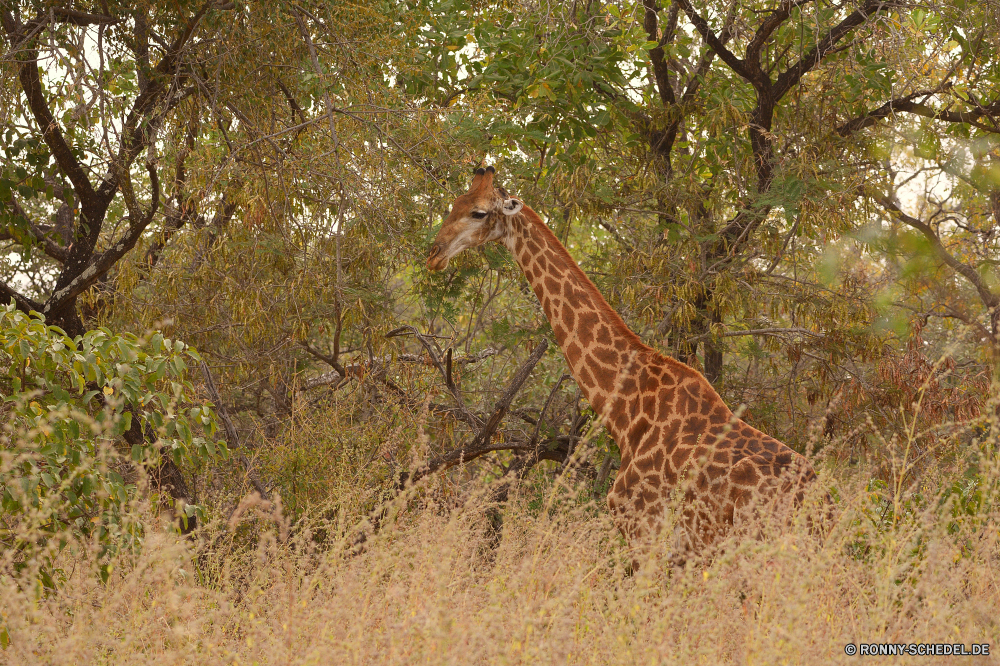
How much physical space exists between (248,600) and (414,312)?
26.7 ft

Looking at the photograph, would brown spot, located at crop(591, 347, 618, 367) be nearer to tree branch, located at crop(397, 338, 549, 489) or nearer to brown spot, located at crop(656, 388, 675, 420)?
brown spot, located at crop(656, 388, 675, 420)

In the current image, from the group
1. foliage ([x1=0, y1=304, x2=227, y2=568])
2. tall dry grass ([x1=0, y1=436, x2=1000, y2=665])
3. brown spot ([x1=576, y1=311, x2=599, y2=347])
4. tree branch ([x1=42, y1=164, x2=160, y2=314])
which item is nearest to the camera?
tall dry grass ([x1=0, y1=436, x2=1000, y2=665])

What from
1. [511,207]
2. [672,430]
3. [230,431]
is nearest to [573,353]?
[672,430]

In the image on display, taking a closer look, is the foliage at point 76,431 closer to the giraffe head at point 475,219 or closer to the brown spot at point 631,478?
the giraffe head at point 475,219

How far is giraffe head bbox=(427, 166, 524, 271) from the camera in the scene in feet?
19.2

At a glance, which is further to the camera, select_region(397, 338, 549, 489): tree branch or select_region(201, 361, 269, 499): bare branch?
select_region(397, 338, 549, 489): tree branch

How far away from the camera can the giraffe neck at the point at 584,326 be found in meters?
5.57

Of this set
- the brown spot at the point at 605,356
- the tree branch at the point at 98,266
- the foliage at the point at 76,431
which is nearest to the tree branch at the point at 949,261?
the brown spot at the point at 605,356

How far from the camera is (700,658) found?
301 centimetres

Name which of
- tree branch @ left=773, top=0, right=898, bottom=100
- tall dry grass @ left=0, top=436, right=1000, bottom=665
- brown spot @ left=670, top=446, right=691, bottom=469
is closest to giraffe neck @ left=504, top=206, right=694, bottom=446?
brown spot @ left=670, top=446, right=691, bottom=469

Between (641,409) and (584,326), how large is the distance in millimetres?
685

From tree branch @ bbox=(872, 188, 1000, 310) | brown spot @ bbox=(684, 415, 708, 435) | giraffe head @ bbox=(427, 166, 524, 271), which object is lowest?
brown spot @ bbox=(684, 415, 708, 435)

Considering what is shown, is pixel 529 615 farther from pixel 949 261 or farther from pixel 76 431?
pixel 949 261

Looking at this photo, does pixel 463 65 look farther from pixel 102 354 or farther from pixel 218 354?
pixel 102 354
